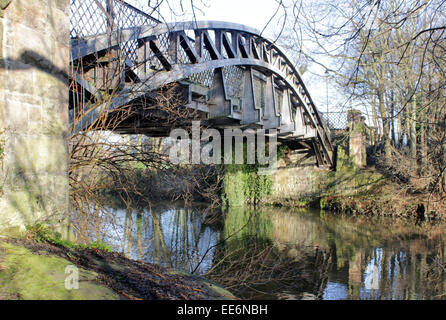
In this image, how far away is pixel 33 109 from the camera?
3.48 metres

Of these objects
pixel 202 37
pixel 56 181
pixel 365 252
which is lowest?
pixel 365 252

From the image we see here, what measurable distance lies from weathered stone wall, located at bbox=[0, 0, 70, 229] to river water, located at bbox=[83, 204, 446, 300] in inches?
90.2

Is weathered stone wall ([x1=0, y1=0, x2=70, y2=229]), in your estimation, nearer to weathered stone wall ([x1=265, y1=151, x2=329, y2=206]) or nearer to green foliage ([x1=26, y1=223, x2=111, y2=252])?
green foliage ([x1=26, y1=223, x2=111, y2=252])

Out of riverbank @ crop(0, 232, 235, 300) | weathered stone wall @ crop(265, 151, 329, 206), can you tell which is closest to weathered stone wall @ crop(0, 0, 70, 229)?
riverbank @ crop(0, 232, 235, 300)

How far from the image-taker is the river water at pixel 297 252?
24.8 ft

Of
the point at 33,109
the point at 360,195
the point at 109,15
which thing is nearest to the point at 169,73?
the point at 109,15

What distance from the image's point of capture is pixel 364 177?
20.6 m

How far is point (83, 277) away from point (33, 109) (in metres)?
1.67

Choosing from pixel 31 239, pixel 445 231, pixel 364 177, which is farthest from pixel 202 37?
pixel 364 177

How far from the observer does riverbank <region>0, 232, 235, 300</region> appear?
2385mm

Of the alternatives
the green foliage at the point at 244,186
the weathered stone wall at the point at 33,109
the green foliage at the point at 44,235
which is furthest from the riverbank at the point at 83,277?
the green foliage at the point at 244,186

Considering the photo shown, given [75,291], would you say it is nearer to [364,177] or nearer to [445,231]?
[445,231]
